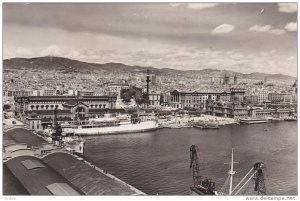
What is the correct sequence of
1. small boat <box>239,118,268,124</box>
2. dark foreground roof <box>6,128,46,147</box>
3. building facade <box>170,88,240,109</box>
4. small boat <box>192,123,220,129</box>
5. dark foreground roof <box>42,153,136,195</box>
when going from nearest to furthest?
dark foreground roof <box>42,153,136,195</box> < dark foreground roof <box>6,128,46,147</box> < small boat <box>192,123,220,129</box> < building facade <box>170,88,240,109</box> < small boat <box>239,118,268,124</box>

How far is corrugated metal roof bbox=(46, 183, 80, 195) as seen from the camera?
4.85m

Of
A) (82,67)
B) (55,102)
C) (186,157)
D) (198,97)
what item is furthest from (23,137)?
(198,97)

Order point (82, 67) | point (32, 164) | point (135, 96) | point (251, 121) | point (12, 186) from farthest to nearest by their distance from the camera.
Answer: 1. point (251, 121)
2. point (135, 96)
3. point (82, 67)
4. point (32, 164)
5. point (12, 186)

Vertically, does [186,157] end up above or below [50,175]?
below

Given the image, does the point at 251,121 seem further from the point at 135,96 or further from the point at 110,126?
the point at 110,126

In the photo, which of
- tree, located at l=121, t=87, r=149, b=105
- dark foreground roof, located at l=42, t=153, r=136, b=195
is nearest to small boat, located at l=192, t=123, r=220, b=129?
tree, located at l=121, t=87, r=149, b=105

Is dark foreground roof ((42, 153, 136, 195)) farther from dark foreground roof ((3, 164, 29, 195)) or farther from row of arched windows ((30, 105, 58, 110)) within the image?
row of arched windows ((30, 105, 58, 110))

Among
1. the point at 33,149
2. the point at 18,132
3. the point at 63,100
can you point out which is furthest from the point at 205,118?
the point at 33,149

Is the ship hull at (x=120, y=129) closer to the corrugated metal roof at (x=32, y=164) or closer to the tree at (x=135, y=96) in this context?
the tree at (x=135, y=96)

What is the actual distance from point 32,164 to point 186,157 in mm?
3341

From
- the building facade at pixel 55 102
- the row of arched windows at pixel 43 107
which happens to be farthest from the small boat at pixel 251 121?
the row of arched windows at pixel 43 107

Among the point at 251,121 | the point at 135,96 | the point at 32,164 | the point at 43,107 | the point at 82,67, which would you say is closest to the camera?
the point at 32,164

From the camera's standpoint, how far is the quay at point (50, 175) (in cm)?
505

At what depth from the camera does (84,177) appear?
18.3 feet
